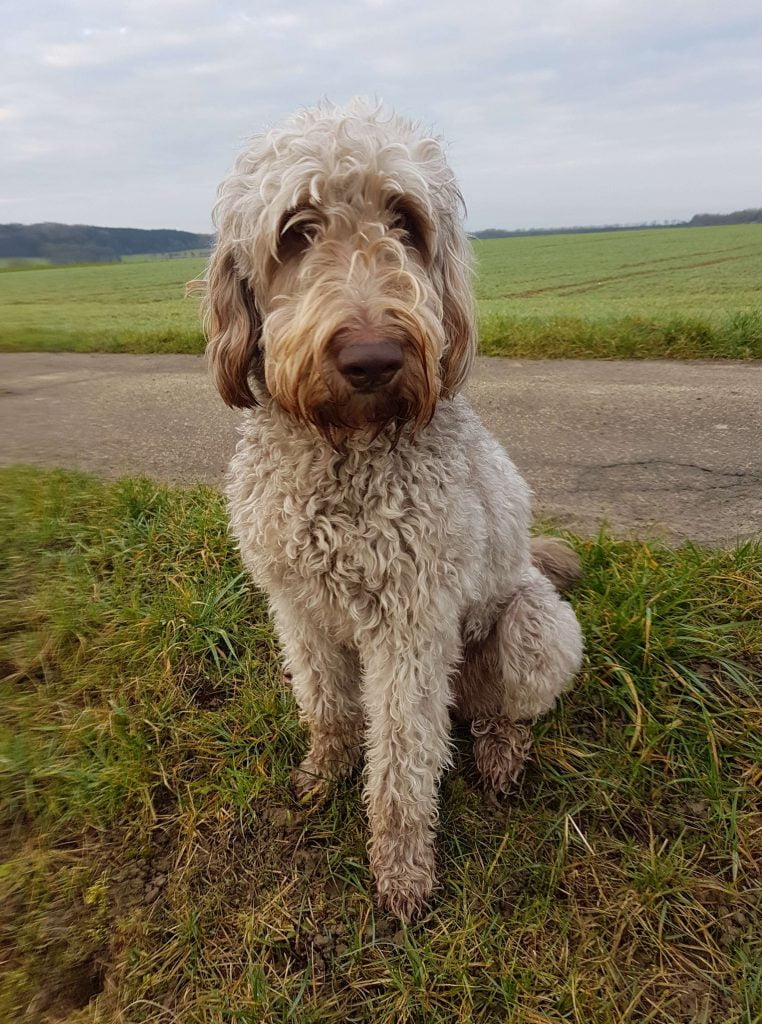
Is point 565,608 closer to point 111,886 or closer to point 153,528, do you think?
point 111,886

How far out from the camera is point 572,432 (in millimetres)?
5523

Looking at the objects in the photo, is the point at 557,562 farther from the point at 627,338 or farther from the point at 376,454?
the point at 627,338

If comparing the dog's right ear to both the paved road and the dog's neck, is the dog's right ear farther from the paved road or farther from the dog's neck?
the paved road

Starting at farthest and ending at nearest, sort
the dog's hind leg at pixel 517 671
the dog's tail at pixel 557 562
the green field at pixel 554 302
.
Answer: the green field at pixel 554 302 < the dog's tail at pixel 557 562 < the dog's hind leg at pixel 517 671

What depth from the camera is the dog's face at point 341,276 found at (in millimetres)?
1975

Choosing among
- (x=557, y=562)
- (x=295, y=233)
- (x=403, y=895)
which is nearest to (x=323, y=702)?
(x=403, y=895)

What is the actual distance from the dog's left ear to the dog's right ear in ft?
2.26

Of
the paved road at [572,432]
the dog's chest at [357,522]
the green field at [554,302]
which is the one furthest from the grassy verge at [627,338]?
the dog's chest at [357,522]

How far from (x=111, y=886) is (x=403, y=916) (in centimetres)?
115

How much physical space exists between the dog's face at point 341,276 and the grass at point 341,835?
1658 millimetres

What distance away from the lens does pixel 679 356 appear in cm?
796

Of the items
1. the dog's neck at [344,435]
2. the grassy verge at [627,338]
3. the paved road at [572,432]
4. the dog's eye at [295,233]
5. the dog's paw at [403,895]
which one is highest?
the dog's eye at [295,233]

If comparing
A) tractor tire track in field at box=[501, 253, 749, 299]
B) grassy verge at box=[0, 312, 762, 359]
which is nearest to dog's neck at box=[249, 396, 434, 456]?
grassy verge at box=[0, 312, 762, 359]

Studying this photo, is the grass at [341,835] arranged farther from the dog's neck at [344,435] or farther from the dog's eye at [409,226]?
the dog's eye at [409,226]
